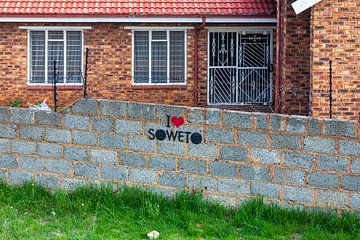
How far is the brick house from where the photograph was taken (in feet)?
51.5

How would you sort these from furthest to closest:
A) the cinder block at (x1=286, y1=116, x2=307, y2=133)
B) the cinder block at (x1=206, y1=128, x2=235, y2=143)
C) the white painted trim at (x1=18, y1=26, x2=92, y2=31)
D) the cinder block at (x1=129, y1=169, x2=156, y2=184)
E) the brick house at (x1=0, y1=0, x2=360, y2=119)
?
1. the white painted trim at (x1=18, y1=26, x2=92, y2=31)
2. the brick house at (x1=0, y1=0, x2=360, y2=119)
3. the cinder block at (x1=129, y1=169, x2=156, y2=184)
4. the cinder block at (x1=206, y1=128, x2=235, y2=143)
5. the cinder block at (x1=286, y1=116, x2=307, y2=133)

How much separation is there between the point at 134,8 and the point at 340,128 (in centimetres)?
1017

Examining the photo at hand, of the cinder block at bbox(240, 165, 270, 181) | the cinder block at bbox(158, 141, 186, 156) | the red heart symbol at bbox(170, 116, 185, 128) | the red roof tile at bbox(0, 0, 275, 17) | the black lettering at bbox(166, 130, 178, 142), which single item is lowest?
the cinder block at bbox(240, 165, 270, 181)

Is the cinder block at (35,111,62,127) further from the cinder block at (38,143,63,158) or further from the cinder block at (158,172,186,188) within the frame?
the cinder block at (158,172,186,188)

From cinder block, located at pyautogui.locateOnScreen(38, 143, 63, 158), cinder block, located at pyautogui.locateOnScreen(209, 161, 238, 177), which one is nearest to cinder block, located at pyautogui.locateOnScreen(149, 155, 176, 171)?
cinder block, located at pyautogui.locateOnScreen(209, 161, 238, 177)

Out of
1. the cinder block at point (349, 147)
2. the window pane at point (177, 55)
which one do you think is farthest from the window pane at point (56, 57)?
the cinder block at point (349, 147)

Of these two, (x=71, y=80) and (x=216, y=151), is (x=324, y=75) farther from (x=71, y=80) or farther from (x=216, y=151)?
(x=71, y=80)

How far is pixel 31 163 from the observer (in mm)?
7547

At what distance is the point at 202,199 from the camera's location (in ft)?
23.3

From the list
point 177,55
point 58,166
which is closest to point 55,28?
point 177,55

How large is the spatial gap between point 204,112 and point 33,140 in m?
2.29

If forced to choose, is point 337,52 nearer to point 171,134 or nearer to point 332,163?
point 332,163

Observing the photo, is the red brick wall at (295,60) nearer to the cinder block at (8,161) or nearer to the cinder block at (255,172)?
the cinder block at (255,172)

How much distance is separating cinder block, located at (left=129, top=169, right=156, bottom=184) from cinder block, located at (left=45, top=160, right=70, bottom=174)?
2.78 ft
